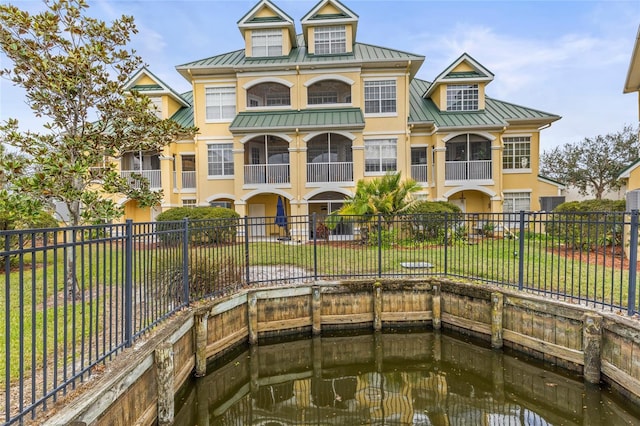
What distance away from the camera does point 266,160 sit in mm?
21266

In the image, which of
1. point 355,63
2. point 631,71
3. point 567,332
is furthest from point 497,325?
point 355,63

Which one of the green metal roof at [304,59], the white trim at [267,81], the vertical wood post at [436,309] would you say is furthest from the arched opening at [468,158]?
the vertical wood post at [436,309]

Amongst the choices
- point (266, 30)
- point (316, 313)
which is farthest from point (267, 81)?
point (316, 313)

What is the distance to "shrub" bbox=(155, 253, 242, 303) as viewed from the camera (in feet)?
22.0

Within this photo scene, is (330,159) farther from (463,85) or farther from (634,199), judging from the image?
(634,199)

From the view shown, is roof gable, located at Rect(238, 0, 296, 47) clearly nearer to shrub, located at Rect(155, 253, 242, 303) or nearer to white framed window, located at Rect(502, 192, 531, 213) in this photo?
white framed window, located at Rect(502, 192, 531, 213)

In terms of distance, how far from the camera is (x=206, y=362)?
23.9ft

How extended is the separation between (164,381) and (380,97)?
19737 mm

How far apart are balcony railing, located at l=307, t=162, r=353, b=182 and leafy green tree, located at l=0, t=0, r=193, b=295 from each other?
12.0 m

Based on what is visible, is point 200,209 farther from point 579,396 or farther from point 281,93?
point 579,396

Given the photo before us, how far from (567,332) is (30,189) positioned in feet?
36.7

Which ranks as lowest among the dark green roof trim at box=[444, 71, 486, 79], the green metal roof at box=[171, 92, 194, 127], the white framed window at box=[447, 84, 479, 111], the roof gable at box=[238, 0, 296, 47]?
the green metal roof at box=[171, 92, 194, 127]

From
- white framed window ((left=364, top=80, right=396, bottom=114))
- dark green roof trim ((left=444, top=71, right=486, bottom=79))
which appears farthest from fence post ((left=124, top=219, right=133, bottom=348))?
dark green roof trim ((left=444, top=71, right=486, bottom=79))

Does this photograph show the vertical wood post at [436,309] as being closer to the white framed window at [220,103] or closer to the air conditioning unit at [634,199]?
the air conditioning unit at [634,199]
